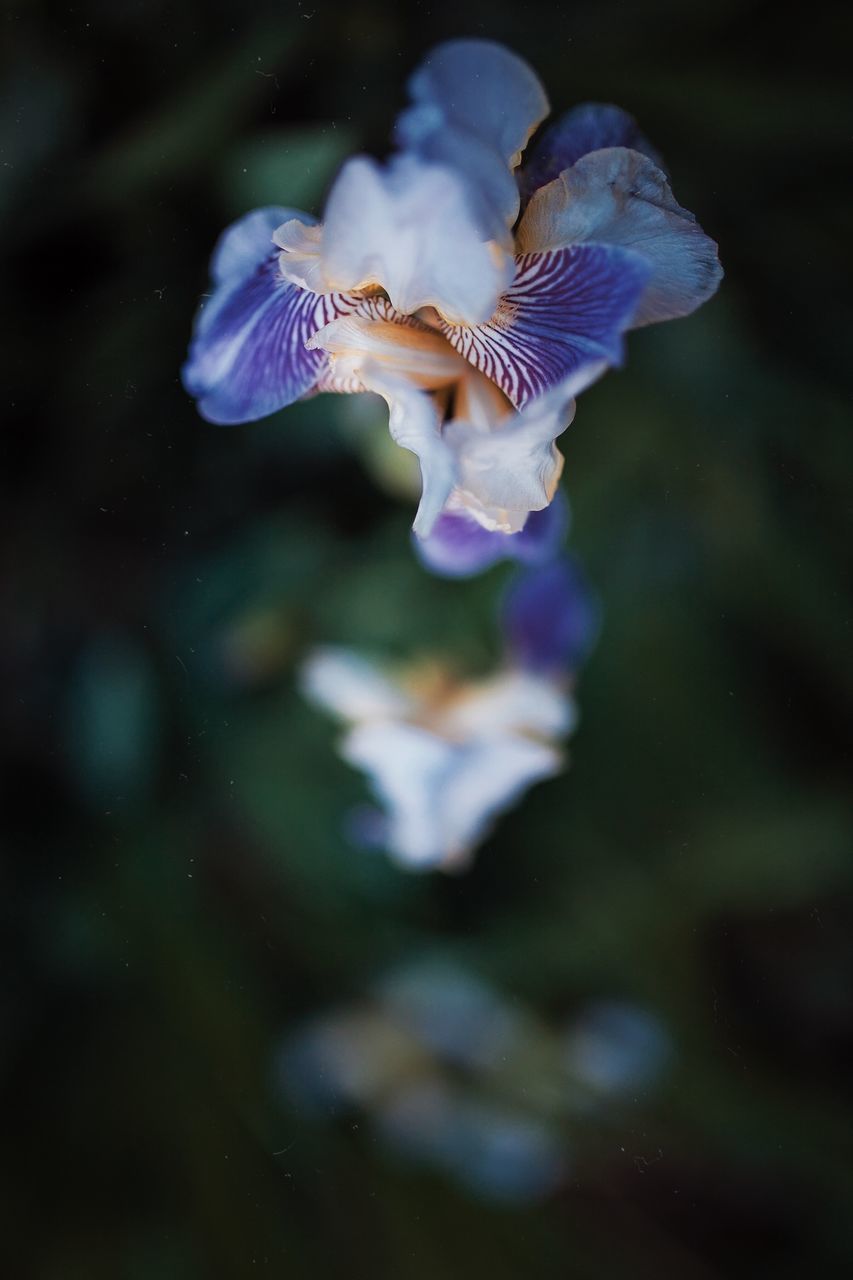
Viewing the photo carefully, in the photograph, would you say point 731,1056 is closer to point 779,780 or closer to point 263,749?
point 779,780

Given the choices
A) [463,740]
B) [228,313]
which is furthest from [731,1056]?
[228,313]

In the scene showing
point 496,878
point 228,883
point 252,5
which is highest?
point 252,5

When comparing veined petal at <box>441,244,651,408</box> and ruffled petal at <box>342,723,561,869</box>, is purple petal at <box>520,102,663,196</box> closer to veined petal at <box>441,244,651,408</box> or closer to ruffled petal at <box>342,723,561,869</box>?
veined petal at <box>441,244,651,408</box>

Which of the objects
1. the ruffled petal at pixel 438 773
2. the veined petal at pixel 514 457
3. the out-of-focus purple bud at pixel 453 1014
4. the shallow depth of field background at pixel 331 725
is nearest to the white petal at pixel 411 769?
the ruffled petal at pixel 438 773

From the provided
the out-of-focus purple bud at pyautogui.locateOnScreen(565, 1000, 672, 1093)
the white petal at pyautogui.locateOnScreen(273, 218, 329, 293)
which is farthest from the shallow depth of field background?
the white petal at pyautogui.locateOnScreen(273, 218, 329, 293)

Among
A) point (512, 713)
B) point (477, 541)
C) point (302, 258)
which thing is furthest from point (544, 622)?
point (302, 258)

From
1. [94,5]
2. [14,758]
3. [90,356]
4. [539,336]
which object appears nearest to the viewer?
[539,336]
